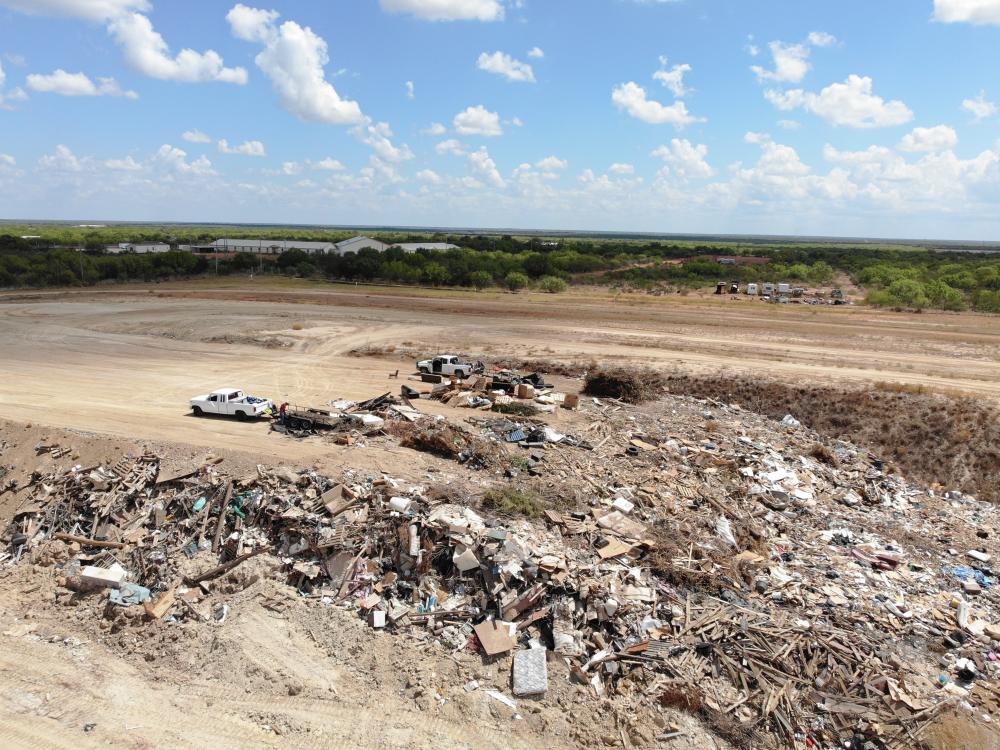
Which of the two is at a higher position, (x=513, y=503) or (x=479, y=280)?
(x=479, y=280)

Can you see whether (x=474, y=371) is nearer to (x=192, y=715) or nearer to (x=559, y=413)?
(x=559, y=413)

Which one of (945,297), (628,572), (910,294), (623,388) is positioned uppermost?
(910,294)

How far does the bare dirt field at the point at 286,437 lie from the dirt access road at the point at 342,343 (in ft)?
0.75

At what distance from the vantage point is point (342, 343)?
135 feet

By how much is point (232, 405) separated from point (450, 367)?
11.6 meters

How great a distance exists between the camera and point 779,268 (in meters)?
101

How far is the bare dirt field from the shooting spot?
1114cm

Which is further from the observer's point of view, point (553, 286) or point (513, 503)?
point (553, 286)

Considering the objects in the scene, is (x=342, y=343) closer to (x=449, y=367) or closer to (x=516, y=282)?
(x=449, y=367)

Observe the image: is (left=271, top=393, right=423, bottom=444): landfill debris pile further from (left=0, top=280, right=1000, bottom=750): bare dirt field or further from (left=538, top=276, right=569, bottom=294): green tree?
(left=538, top=276, right=569, bottom=294): green tree

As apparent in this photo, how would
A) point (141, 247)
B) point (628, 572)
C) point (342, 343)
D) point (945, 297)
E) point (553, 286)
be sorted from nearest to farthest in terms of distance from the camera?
point (628, 572) < point (342, 343) < point (945, 297) < point (553, 286) < point (141, 247)

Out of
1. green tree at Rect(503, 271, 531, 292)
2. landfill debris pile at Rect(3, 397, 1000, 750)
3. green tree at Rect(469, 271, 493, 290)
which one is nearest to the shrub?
landfill debris pile at Rect(3, 397, 1000, 750)

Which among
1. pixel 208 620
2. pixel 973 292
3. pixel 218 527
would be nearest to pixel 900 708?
pixel 208 620

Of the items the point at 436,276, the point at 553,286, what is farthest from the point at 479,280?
the point at 553,286
